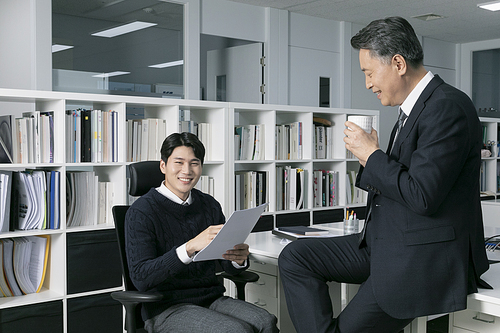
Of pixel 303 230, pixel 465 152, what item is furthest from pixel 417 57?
pixel 303 230

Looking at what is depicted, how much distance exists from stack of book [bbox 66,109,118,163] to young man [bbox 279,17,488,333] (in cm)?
213

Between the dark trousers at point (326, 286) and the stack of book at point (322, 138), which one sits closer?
the dark trousers at point (326, 286)

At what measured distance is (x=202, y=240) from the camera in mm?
2057

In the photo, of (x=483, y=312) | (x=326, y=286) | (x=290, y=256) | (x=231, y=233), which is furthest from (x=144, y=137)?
(x=483, y=312)

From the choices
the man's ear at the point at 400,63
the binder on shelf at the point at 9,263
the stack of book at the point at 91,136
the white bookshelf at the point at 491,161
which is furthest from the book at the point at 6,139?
the white bookshelf at the point at 491,161

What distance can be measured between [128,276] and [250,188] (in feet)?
6.84

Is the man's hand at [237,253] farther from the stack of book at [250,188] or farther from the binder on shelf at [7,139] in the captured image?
the stack of book at [250,188]

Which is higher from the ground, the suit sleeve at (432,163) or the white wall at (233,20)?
the white wall at (233,20)

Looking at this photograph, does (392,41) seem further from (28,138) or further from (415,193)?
(28,138)

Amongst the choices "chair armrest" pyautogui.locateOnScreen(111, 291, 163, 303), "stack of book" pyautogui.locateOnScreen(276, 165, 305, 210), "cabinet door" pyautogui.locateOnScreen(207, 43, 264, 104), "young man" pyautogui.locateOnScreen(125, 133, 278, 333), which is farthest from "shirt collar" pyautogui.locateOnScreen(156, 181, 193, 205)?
"cabinet door" pyautogui.locateOnScreen(207, 43, 264, 104)

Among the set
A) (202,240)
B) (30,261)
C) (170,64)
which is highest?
(170,64)

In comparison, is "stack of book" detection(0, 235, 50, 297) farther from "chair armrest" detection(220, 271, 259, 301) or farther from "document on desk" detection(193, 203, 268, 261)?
"document on desk" detection(193, 203, 268, 261)

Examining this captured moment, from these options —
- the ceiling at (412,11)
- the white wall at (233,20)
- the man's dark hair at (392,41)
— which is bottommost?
the man's dark hair at (392,41)

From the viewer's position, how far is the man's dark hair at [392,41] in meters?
1.60
